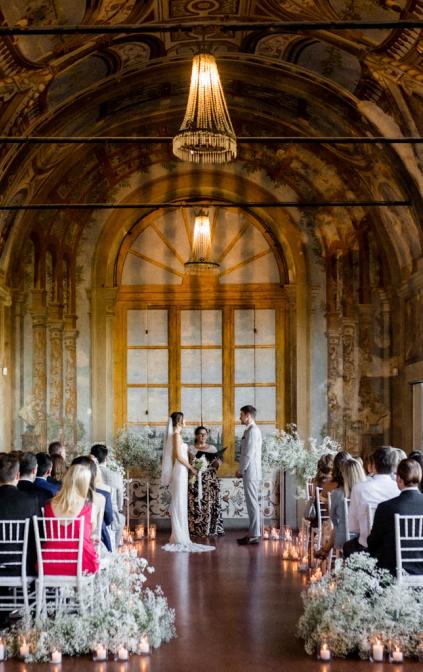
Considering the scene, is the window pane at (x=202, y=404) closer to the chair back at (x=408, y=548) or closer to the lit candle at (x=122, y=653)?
the chair back at (x=408, y=548)

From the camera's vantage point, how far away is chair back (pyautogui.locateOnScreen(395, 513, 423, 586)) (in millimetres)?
6910


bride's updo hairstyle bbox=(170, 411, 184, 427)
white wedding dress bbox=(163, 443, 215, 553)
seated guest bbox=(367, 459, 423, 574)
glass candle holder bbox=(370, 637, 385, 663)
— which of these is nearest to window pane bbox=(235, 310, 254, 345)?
bride's updo hairstyle bbox=(170, 411, 184, 427)

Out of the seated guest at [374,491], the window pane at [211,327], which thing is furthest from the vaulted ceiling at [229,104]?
the seated guest at [374,491]

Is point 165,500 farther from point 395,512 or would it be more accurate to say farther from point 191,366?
point 395,512

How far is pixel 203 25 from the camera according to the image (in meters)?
6.85

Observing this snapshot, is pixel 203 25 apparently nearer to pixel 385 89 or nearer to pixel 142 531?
pixel 385 89

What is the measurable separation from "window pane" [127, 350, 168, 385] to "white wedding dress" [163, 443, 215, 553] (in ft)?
11.1

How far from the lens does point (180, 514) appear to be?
43.7ft

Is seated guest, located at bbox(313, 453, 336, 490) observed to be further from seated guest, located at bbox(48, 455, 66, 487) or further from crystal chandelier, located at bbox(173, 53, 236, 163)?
crystal chandelier, located at bbox(173, 53, 236, 163)

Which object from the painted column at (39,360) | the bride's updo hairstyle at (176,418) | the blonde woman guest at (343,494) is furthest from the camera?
the painted column at (39,360)

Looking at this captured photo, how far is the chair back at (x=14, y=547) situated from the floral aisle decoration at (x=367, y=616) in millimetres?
2052

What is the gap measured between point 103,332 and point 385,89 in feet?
21.2

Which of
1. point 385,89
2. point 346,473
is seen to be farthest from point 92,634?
point 385,89

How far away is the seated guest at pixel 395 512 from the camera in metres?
6.95
